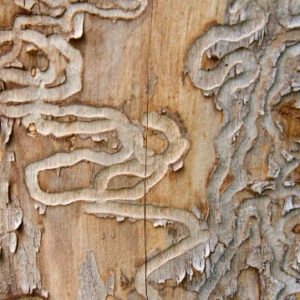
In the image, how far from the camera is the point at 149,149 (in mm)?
756

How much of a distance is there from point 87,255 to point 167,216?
143 mm

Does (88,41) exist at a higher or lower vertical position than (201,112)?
higher

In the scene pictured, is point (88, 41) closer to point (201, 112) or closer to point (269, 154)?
point (201, 112)

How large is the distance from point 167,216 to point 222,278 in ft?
0.44

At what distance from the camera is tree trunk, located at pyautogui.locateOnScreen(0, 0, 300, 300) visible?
74 centimetres

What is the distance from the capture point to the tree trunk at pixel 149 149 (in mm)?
736

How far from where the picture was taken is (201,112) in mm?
753

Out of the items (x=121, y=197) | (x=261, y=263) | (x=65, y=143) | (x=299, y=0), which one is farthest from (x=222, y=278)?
(x=299, y=0)

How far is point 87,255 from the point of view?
786 millimetres

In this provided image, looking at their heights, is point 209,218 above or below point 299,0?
below

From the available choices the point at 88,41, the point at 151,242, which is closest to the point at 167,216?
the point at 151,242

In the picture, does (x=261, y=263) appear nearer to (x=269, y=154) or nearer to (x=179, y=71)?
(x=269, y=154)

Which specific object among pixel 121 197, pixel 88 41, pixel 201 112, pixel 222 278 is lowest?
pixel 222 278

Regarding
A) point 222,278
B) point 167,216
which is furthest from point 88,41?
point 222,278
